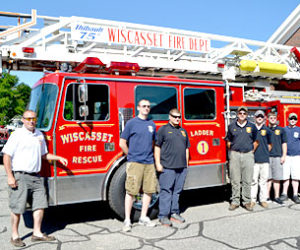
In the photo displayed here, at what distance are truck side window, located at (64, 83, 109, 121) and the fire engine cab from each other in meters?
0.01

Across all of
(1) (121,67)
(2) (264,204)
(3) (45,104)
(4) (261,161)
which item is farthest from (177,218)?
(3) (45,104)

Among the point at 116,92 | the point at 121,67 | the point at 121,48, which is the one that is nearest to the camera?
the point at 116,92

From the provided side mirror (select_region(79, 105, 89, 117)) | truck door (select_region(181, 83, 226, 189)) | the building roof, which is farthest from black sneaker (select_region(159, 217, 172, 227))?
the building roof

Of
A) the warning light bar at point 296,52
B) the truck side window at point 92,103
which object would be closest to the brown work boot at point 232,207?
the truck side window at point 92,103

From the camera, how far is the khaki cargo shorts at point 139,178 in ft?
14.7

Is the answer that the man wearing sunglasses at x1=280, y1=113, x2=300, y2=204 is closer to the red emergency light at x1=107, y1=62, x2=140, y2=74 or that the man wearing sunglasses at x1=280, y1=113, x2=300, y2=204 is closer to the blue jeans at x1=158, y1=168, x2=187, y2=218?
the blue jeans at x1=158, y1=168, x2=187, y2=218

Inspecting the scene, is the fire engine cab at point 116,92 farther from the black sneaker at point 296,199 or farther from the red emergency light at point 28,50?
the black sneaker at point 296,199

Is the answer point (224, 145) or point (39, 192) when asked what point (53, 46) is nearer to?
point (39, 192)

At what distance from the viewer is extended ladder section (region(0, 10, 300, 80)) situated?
602cm

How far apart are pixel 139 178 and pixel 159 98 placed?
137cm

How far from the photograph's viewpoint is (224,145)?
570 centimetres

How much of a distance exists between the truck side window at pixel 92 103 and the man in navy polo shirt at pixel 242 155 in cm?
219

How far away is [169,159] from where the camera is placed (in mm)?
4723

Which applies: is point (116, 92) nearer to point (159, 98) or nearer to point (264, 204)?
point (159, 98)
